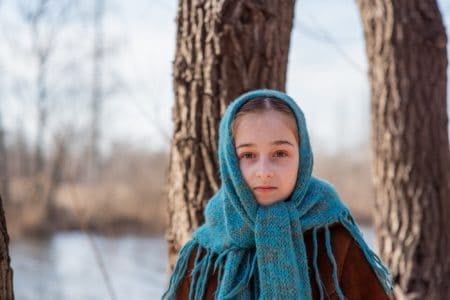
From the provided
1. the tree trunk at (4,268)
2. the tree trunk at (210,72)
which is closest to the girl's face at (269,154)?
the tree trunk at (4,268)

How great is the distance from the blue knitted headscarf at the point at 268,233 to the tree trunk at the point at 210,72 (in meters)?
0.92

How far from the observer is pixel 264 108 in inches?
79.3

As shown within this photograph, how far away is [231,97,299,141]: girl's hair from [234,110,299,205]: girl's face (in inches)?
0.4

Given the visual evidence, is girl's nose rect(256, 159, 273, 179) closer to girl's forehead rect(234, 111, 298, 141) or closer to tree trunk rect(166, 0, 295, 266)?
girl's forehead rect(234, 111, 298, 141)

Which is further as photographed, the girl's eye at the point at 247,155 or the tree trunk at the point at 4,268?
the tree trunk at the point at 4,268

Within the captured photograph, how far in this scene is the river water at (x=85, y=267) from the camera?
9789mm

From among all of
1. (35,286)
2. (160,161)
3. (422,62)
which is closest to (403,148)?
(422,62)

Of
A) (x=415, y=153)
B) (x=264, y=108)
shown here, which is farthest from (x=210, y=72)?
(x=415, y=153)

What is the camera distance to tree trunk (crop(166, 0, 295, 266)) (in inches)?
118

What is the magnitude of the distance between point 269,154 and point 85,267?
1045 cm

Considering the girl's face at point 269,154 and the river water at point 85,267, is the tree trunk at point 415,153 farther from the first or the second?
the river water at point 85,267

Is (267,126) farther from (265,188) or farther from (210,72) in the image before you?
(210,72)

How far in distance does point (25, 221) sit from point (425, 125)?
11226mm

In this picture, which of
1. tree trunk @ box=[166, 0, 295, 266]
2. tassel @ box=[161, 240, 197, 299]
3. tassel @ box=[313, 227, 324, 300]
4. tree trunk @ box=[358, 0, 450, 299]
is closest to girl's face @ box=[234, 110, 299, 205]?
tassel @ box=[313, 227, 324, 300]
